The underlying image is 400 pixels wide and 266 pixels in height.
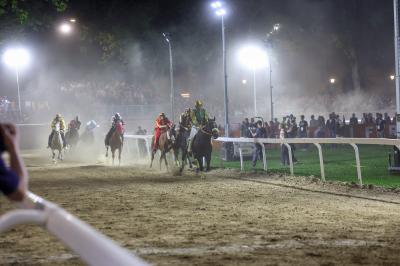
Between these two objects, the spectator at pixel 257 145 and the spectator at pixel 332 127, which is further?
the spectator at pixel 332 127

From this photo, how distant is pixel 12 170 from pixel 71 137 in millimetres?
31100

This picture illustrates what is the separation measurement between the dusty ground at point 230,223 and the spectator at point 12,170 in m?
3.72

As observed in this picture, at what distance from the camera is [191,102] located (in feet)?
173

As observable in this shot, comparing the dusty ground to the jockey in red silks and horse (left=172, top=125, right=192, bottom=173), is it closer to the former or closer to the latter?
horse (left=172, top=125, right=192, bottom=173)

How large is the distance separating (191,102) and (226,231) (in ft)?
146

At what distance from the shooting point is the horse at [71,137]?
33.1 metres

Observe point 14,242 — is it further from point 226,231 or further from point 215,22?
point 215,22

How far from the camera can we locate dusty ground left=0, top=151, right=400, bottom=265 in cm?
657

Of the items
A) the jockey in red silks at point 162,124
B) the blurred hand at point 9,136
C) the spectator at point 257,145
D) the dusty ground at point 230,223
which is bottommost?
the dusty ground at point 230,223

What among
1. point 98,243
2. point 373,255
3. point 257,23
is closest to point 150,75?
point 257,23

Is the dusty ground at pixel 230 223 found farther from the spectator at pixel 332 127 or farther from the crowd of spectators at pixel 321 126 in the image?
the spectator at pixel 332 127

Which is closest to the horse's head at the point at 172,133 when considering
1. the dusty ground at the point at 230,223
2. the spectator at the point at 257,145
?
the spectator at the point at 257,145

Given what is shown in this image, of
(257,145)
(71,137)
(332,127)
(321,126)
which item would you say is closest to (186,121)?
(257,145)

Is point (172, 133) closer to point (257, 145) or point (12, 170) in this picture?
point (257, 145)
